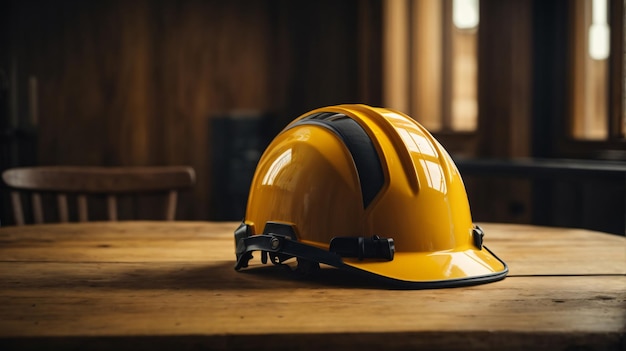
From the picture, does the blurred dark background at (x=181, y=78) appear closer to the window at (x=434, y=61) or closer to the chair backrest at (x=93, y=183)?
the window at (x=434, y=61)

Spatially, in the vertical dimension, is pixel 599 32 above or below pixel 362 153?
above

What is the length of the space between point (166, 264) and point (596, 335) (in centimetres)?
74

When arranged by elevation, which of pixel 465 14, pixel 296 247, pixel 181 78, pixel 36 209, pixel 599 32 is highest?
pixel 465 14

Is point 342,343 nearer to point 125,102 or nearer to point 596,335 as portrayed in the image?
point 596,335

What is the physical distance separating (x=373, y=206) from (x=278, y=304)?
0.69 ft

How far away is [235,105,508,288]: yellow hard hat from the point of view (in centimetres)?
118

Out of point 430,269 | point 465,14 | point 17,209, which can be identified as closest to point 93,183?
point 17,209

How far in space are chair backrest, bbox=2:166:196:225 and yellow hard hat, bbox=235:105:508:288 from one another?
1138mm

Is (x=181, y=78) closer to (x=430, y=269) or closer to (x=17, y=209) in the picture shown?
(x=17, y=209)

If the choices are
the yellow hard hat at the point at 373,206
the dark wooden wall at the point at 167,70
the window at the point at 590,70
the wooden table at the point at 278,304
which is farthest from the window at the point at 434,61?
the yellow hard hat at the point at 373,206

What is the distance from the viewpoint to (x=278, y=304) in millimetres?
1073

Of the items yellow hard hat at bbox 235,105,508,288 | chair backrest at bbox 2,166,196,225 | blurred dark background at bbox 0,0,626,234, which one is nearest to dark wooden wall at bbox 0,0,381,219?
blurred dark background at bbox 0,0,626,234

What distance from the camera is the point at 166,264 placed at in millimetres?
1409

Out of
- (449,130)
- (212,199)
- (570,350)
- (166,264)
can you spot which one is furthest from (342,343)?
(212,199)
